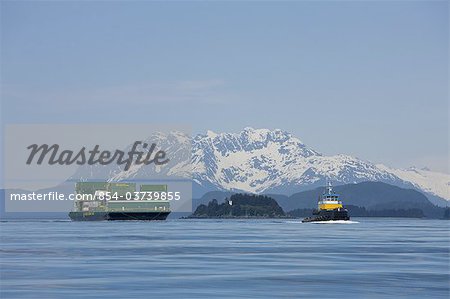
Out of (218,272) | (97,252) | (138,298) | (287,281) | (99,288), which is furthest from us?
(97,252)

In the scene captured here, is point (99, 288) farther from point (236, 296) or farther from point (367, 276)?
point (367, 276)

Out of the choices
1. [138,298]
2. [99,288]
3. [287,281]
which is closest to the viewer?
[138,298]

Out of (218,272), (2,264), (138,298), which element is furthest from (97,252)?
(138,298)

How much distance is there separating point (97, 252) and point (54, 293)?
29.2 metres

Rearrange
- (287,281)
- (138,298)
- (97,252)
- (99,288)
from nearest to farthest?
(138,298) < (99,288) < (287,281) < (97,252)

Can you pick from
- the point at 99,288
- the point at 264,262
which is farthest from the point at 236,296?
the point at 264,262

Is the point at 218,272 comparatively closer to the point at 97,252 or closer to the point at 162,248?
the point at 97,252

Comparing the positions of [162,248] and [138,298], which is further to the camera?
[162,248]

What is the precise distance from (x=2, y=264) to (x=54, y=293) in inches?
→ 636

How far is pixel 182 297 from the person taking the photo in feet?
123

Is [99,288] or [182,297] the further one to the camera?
[99,288]

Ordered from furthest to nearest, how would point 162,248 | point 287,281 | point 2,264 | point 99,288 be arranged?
1. point 162,248
2. point 2,264
3. point 287,281
4. point 99,288

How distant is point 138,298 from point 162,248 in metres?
38.1

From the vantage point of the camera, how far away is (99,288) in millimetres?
40500
